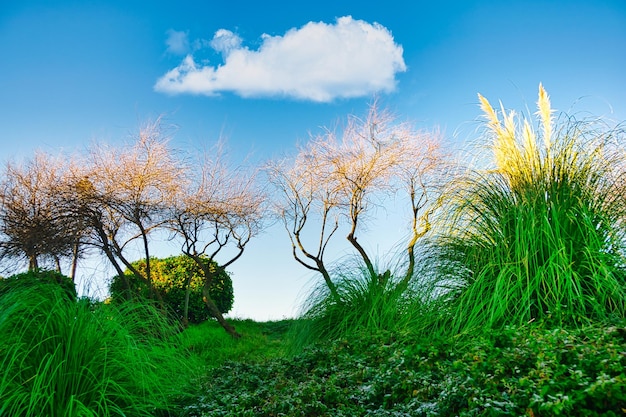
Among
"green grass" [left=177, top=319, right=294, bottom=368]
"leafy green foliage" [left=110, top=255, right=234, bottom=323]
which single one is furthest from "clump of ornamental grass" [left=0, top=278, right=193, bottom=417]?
"leafy green foliage" [left=110, top=255, right=234, bottom=323]

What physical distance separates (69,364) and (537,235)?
371 cm

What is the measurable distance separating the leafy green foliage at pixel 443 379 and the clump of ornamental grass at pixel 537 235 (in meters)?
0.46

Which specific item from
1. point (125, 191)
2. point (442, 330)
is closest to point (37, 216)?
point (125, 191)

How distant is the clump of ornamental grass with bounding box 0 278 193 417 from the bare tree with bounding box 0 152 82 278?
422cm

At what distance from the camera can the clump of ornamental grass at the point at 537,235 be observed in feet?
→ 13.9

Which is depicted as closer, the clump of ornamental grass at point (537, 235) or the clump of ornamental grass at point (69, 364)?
the clump of ornamental grass at point (69, 364)

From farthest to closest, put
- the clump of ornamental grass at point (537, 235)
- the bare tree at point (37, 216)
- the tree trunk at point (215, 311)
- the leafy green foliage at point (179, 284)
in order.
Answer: the leafy green foliage at point (179, 284) → the tree trunk at point (215, 311) → the bare tree at point (37, 216) → the clump of ornamental grass at point (537, 235)

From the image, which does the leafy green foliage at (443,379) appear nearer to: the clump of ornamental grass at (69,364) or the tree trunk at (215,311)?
the clump of ornamental grass at (69,364)

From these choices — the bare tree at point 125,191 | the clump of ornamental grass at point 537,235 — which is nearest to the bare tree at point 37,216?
the bare tree at point 125,191

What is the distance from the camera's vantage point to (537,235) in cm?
459

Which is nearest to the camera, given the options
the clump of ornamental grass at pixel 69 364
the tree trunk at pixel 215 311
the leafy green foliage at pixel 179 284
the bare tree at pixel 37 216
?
the clump of ornamental grass at pixel 69 364

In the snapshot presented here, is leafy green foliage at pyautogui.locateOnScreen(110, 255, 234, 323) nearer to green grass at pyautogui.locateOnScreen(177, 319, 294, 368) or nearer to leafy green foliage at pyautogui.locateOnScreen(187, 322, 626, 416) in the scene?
green grass at pyautogui.locateOnScreen(177, 319, 294, 368)

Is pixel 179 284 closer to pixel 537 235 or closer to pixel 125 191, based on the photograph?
pixel 125 191

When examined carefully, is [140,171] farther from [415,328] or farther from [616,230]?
[616,230]
